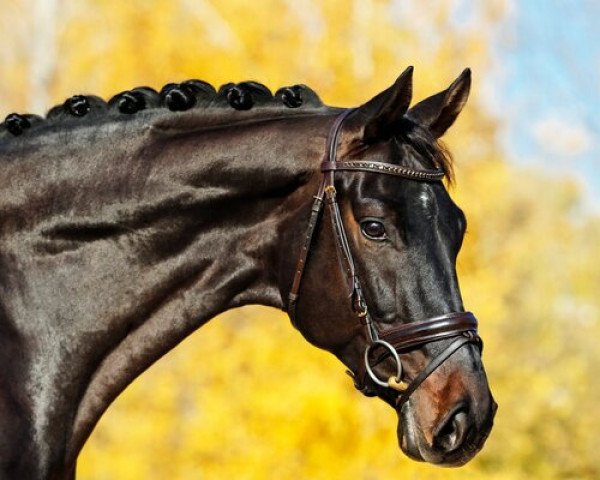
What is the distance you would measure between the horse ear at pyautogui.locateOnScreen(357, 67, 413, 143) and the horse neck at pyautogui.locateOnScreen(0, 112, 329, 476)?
18 centimetres

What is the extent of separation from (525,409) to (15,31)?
15027mm

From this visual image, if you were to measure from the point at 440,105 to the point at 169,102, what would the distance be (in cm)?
95

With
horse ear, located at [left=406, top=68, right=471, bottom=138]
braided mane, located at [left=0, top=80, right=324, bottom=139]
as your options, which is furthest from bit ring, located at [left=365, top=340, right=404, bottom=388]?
braided mane, located at [left=0, top=80, right=324, bottom=139]

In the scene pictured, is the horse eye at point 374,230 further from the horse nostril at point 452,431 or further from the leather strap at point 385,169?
the horse nostril at point 452,431

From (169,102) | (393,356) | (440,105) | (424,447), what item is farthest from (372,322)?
(169,102)

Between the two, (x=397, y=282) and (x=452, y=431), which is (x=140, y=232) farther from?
(x=452, y=431)

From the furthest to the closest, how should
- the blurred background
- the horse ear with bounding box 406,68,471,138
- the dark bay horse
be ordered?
1. the blurred background
2. the horse ear with bounding box 406,68,471,138
3. the dark bay horse

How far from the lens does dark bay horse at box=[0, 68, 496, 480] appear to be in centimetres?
329

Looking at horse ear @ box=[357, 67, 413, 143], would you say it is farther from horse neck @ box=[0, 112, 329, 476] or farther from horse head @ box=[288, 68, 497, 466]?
horse neck @ box=[0, 112, 329, 476]

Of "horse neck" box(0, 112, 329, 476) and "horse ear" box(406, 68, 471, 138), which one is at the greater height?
"horse ear" box(406, 68, 471, 138)

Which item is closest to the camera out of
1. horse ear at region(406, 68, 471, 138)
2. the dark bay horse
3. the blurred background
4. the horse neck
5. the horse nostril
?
the horse nostril

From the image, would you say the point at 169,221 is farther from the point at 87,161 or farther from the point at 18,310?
the point at 18,310

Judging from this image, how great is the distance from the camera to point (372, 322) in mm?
3365

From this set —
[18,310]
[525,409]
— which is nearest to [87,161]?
[18,310]
